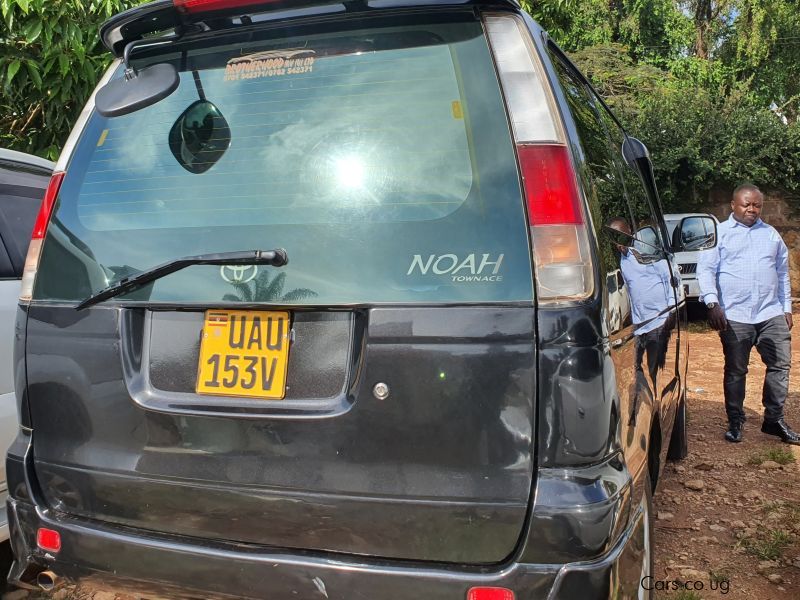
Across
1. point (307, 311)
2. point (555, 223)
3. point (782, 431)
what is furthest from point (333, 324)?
point (782, 431)

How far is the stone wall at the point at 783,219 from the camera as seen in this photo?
12.6 m

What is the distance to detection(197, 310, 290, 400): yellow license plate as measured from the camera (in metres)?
1.65

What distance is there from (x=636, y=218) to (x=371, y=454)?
4.65 ft

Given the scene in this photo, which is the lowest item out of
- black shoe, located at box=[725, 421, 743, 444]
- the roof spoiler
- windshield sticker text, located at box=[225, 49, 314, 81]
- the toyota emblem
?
black shoe, located at box=[725, 421, 743, 444]

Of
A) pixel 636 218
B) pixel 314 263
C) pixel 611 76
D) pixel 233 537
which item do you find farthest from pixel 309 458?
pixel 611 76

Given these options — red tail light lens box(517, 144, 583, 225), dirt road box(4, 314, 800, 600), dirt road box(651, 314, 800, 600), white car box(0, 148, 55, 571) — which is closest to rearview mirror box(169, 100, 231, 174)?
red tail light lens box(517, 144, 583, 225)

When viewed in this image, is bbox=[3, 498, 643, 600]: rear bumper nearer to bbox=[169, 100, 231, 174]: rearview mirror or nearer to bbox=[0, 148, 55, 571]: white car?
bbox=[0, 148, 55, 571]: white car

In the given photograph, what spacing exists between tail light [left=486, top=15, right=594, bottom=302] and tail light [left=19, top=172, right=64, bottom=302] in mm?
1300

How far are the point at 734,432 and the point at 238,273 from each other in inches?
174

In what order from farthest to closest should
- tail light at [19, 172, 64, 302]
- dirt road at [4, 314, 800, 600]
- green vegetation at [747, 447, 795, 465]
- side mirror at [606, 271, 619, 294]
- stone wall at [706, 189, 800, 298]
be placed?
1. stone wall at [706, 189, 800, 298]
2. green vegetation at [747, 447, 795, 465]
3. dirt road at [4, 314, 800, 600]
4. tail light at [19, 172, 64, 302]
5. side mirror at [606, 271, 619, 294]

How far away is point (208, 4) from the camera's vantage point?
1.80 m

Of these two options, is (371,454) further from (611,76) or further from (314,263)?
(611,76)

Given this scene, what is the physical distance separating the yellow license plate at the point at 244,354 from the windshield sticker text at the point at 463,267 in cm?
36

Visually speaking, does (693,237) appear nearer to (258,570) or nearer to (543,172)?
(543,172)
